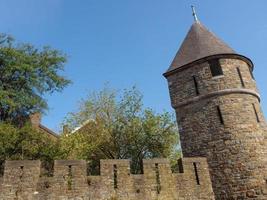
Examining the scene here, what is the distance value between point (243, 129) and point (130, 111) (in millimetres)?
7971

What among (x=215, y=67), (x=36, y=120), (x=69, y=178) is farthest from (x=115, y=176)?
(x=36, y=120)

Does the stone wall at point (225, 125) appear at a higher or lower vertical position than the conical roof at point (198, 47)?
lower

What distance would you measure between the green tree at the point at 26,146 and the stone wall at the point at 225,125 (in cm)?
573

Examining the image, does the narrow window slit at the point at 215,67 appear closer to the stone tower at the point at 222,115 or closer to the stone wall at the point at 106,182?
the stone tower at the point at 222,115

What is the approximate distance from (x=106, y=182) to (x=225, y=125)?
5.48 meters

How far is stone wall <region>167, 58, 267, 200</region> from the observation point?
11.9 metres

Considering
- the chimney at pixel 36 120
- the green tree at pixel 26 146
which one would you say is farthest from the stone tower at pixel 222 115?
the chimney at pixel 36 120

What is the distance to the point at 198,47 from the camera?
15578mm

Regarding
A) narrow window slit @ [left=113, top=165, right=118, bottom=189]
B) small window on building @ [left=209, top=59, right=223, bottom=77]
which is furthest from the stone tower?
narrow window slit @ [left=113, top=165, right=118, bottom=189]

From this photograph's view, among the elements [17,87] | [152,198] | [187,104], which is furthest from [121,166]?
[17,87]

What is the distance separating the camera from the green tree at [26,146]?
41.8 ft

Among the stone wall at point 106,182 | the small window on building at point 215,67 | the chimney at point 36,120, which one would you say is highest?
the chimney at point 36,120

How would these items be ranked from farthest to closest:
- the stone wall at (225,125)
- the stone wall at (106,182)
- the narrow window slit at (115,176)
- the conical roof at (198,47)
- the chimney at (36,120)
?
the chimney at (36,120) → the conical roof at (198,47) → the stone wall at (225,125) → the narrow window slit at (115,176) → the stone wall at (106,182)

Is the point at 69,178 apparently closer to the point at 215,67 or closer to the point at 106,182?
the point at 106,182
